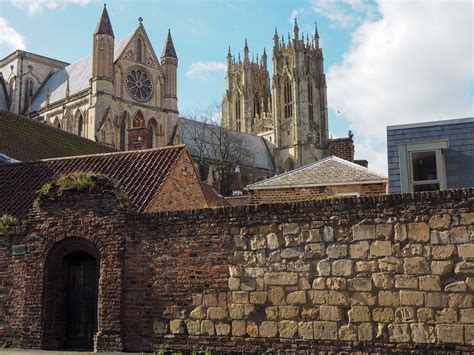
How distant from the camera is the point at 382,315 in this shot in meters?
10.1

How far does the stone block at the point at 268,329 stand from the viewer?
36.0 ft

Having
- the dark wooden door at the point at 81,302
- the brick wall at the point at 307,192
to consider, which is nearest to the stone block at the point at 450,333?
the dark wooden door at the point at 81,302

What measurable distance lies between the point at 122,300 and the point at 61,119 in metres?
53.3

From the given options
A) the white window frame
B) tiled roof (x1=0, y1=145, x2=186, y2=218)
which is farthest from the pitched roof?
tiled roof (x1=0, y1=145, x2=186, y2=218)

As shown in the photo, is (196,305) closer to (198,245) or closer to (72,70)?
(198,245)

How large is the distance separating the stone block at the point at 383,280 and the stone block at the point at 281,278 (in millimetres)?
1501

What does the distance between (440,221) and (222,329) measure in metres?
4.58

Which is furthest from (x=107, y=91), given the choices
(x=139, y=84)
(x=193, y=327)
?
(x=193, y=327)

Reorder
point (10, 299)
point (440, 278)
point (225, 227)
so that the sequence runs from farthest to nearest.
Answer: point (10, 299) → point (225, 227) → point (440, 278)

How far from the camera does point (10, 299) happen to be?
43.9ft

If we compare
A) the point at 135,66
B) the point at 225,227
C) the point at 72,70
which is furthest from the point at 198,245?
the point at 72,70

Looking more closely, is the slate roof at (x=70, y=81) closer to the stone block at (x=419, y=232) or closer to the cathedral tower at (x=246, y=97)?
the cathedral tower at (x=246, y=97)

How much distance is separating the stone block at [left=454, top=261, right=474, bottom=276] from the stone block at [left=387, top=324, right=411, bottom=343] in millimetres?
1258

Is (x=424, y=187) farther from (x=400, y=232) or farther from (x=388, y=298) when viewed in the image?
(x=388, y=298)
